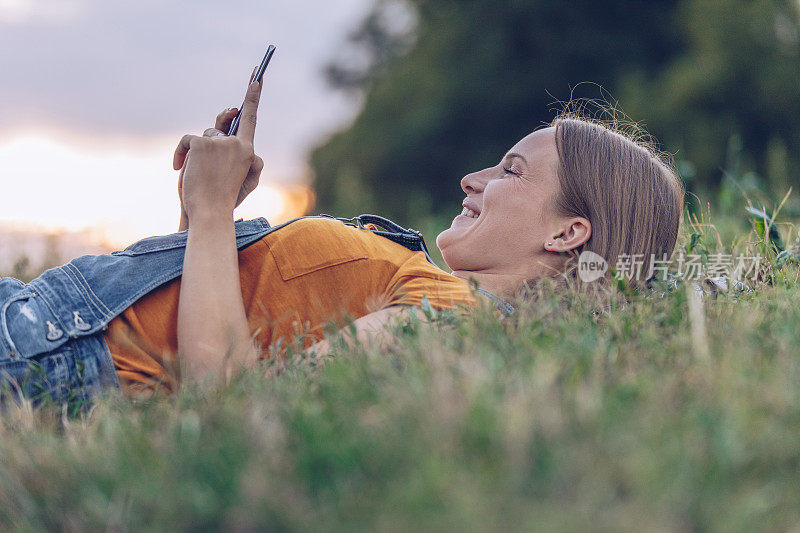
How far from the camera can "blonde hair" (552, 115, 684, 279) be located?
8.46 feet

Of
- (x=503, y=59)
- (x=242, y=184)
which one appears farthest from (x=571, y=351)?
(x=503, y=59)

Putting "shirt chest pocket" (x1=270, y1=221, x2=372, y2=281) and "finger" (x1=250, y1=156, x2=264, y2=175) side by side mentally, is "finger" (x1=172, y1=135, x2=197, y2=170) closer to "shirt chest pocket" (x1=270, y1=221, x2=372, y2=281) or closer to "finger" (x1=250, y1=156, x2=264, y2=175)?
"finger" (x1=250, y1=156, x2=264, y2=175)

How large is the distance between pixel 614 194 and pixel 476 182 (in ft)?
1.69

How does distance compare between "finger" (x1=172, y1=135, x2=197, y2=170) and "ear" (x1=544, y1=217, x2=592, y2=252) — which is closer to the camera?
"finger" (x1=172, y1=135, x2=197, y2=170)

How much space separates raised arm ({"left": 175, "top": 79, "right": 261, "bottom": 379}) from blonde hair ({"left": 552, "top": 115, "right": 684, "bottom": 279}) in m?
1.18

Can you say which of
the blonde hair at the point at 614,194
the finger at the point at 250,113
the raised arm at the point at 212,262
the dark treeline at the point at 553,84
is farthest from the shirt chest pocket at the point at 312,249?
the dark treeline at the point at 553,84

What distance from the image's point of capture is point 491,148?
48.3 ft

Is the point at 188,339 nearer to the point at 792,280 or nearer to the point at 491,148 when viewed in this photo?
the point at 792,280

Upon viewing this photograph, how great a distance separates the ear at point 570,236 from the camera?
2518mm

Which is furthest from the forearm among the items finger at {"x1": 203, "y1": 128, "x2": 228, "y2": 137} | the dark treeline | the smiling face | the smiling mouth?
the dark treeline

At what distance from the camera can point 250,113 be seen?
2.32 meters

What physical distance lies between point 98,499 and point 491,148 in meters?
14.2

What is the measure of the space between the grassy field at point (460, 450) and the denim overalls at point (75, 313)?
A: 40 centimetres

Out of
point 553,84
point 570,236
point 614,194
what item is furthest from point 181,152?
point 553,84
